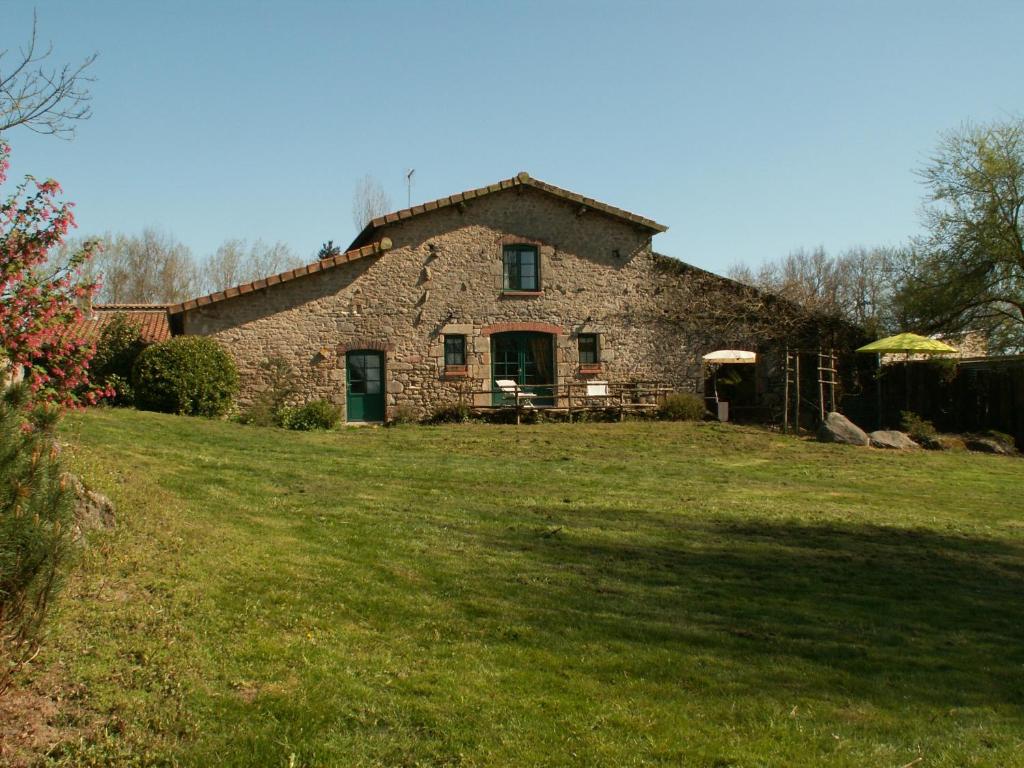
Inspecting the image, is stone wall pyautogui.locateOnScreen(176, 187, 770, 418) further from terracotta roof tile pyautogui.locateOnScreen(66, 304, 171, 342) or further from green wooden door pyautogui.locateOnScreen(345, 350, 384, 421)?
terracotta roof tile pyautogui.locateOnScreen(66, 304, 171, 342)

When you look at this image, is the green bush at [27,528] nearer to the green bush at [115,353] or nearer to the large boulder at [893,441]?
the green bush at [115,353]

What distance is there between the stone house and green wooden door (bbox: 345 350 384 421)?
0.09 ft

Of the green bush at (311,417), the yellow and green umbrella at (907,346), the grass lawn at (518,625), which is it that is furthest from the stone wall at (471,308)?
the grass lawn at (518,625)

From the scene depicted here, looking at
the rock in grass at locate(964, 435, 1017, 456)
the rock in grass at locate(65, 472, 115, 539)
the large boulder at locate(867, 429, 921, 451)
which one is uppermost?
the rock in grass at locate(65, 472, 115, 539)

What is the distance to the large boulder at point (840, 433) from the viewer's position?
786 inches

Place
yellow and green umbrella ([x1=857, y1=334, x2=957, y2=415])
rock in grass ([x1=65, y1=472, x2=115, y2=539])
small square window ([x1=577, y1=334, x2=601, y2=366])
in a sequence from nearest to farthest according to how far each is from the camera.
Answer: rock in grass ([x1=65, y1=472, x2=115, y2=539]) < yellow and green umbrella ([x1=857, y1=334, x2=957, y2=415]) < small square window ([x1=577, y1=334, x2=601, y2=366])

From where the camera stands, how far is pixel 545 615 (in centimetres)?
643

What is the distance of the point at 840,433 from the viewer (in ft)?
65.8

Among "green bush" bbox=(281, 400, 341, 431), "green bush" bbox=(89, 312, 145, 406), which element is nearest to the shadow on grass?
"green bush" bbox=(281, 400, 341, 431)

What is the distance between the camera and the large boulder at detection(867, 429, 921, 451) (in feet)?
65.5

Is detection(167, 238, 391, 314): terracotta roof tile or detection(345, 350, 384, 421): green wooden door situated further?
detection(345, 350, 384, 421): green wooden door

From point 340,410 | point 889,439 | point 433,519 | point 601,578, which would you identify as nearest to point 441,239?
point 340,410

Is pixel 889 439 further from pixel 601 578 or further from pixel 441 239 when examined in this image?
pixel 601 578

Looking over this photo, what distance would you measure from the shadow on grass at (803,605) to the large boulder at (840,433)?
10015 millimetres
